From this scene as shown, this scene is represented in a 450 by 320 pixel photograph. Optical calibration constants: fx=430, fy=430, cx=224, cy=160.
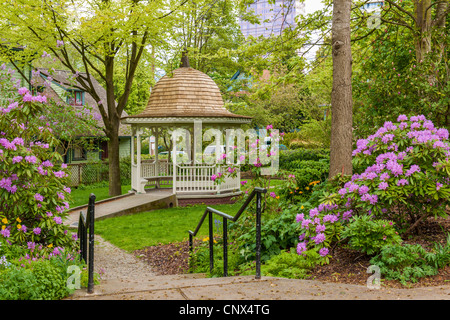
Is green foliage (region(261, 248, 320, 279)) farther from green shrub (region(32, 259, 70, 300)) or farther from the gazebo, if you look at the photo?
the gazebo

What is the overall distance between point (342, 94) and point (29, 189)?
4.83m

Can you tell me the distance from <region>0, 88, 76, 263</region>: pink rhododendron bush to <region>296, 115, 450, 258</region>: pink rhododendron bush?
3290 mm

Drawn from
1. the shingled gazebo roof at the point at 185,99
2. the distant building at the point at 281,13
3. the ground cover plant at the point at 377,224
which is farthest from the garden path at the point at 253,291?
the shingled gazebo roof at the point at 185,99

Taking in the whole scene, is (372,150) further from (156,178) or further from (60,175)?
(156,178)

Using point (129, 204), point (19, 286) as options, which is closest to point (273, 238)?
point (19, 286)

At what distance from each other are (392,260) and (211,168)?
11.9 m

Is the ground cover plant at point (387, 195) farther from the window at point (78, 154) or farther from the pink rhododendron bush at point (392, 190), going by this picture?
the window at point (78, 154)

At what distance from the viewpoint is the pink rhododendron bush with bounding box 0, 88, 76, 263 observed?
559 cm

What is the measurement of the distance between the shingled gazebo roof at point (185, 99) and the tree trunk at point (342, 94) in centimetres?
942

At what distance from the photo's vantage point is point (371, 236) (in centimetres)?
498

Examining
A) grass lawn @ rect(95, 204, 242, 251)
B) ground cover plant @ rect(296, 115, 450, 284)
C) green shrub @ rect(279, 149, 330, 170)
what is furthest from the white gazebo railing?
ground cover plant @ rect(296, 115, 450, 284)

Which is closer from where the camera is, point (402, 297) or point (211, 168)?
point (402, 297)

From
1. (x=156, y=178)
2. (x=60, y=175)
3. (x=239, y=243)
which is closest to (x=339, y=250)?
(x=239, y=243)

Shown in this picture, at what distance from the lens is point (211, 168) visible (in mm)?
16219
